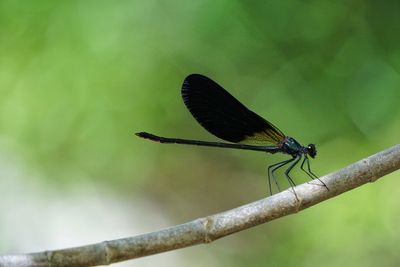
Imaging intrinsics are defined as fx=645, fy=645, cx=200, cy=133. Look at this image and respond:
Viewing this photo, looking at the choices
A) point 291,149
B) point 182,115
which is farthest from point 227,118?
point 182,115

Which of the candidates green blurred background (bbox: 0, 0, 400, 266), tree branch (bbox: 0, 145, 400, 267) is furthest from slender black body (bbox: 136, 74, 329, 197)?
green blurred background (bbox: 0, 0, 400, 266)

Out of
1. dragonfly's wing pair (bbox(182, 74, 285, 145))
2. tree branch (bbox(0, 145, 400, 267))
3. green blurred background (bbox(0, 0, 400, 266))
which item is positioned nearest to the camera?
tree branch (bbox(0, 145, 400, 267))

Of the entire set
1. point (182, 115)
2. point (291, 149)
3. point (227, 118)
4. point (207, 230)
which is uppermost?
point (182, 115)

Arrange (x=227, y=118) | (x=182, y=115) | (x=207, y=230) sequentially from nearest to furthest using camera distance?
(x=207, y=230) < (x=227, y=118) < (x=182, y=115)

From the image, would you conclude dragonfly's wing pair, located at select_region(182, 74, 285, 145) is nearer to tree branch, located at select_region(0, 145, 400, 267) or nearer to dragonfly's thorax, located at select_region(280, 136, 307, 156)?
dragonfly's thorax, located at select_region(280, 136, 307, 156)

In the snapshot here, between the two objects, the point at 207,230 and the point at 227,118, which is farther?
the point at 227,118

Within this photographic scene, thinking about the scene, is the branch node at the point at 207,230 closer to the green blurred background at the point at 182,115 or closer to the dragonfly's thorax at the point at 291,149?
the dragonfly's thorax at the point at 291,149

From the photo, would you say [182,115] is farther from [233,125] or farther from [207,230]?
[207,230]
